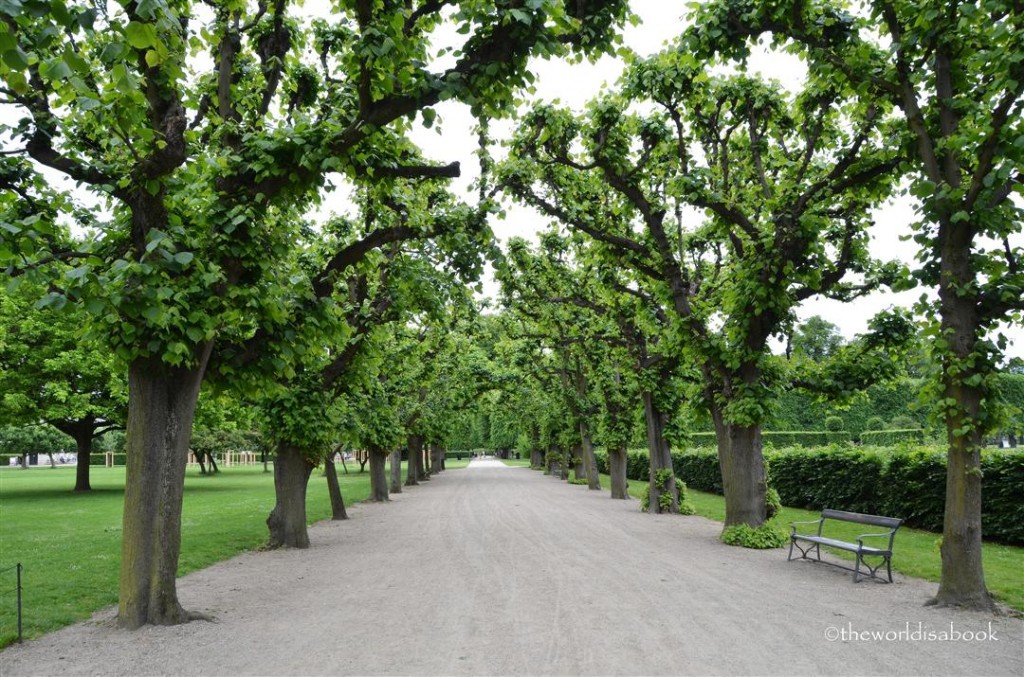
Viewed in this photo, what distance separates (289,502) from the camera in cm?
1345

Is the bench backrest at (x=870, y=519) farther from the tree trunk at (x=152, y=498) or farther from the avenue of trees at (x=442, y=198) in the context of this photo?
the tree trunk at (x=152, y=498)

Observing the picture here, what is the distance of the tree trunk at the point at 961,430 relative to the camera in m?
7.40

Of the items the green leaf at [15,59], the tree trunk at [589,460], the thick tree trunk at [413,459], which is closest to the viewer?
the green leaf at [15,59]

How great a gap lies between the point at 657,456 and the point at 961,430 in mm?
12665

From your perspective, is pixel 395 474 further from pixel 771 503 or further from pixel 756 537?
pixel 756 537

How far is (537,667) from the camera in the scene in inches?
217

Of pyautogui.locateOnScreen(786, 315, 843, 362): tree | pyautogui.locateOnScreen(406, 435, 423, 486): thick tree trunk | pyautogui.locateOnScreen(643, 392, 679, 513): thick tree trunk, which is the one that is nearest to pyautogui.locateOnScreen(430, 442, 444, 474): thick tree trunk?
pyautogui.locateOnScreen(406, 435, 423, 486): thick tree trunk

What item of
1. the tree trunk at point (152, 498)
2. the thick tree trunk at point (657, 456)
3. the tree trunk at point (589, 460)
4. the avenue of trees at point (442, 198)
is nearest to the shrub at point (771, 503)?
the avenue of trees at point (442, 198)

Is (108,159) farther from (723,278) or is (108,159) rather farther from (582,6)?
(723,278)

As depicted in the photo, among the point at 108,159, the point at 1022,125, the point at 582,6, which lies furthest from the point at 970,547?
Answer: the point at 108,159

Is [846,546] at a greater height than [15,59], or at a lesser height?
lesser

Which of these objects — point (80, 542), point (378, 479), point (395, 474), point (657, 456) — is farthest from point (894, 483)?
point (395, 474)

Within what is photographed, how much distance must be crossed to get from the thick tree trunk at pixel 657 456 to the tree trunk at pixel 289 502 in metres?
10.2

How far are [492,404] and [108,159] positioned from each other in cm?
3335
